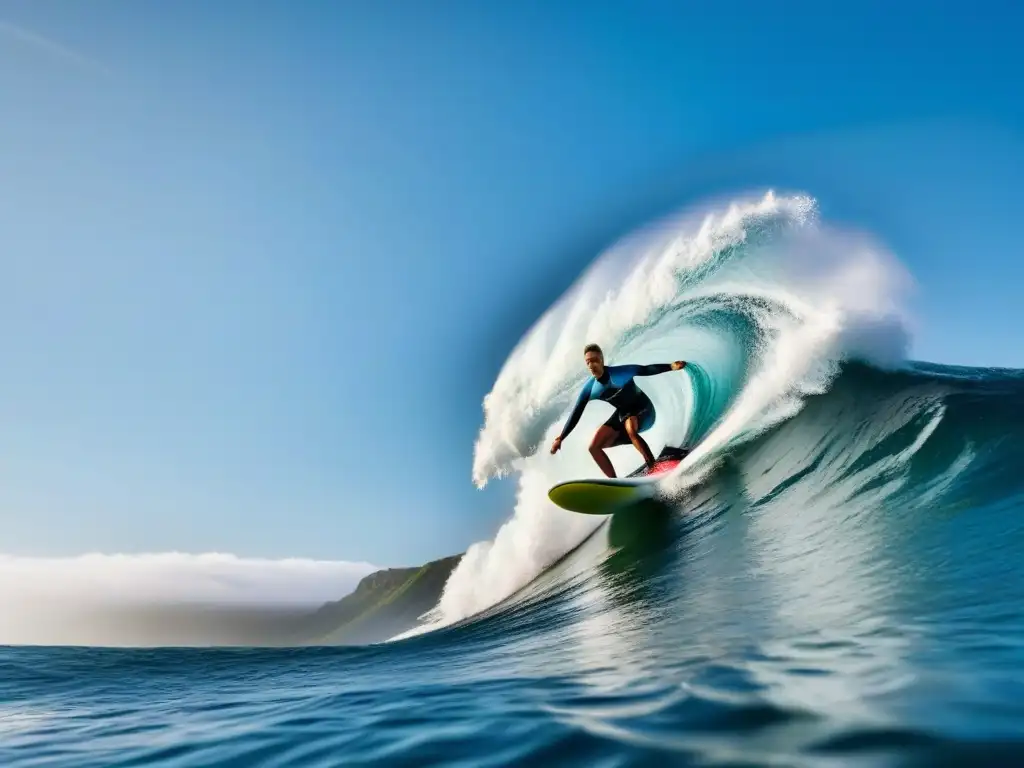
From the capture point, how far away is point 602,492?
886cm

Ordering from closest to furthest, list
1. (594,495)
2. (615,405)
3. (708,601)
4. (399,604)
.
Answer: (708,601) → (594,495) → (615,405) → (399,604)

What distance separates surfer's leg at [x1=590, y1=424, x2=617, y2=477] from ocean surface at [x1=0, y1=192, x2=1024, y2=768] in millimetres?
781

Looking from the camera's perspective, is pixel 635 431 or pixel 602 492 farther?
pixel 635 431

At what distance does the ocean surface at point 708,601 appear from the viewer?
2.17 m

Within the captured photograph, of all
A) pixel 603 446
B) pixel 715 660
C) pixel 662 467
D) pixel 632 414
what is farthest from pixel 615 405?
pixel 715 660

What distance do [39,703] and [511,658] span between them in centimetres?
381

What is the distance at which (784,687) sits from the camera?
2420 mm

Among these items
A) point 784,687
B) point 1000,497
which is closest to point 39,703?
point 784,687

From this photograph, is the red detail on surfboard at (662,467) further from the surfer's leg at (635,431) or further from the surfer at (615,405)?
the surfer's leg at (635,431)

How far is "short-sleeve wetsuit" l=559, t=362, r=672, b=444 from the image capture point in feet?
31.1

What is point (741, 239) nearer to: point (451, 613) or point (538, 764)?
point (451, 613)

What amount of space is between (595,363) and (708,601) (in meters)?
4.93

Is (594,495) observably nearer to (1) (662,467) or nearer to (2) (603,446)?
(2) (603,446)

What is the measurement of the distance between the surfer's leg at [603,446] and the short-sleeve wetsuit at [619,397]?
8 cm
